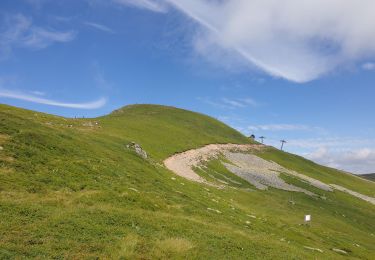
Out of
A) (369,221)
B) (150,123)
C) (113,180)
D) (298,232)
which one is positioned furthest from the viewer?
(150,123)

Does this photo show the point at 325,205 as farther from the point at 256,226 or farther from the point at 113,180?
the point at 113,180

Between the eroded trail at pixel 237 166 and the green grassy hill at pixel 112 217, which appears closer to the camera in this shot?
the green grassy hill at pixel 112 217

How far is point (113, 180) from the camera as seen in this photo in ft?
135

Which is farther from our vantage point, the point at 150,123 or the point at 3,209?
the point at 150,123

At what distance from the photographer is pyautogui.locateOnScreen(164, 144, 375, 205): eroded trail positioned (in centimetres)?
8888

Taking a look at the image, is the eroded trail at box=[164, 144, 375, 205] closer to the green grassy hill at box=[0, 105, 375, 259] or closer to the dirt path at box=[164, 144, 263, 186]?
the dirt path at box=[164, 144, 263, 186]

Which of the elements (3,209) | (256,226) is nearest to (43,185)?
(3,209)

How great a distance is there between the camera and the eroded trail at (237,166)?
88875 millimetres

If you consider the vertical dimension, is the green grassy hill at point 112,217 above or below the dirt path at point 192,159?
below

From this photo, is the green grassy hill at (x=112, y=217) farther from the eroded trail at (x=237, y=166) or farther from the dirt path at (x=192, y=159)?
the eroded trail at (x=237, y=166)

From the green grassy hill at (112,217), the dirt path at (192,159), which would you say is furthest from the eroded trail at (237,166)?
the green grassy hill at (112,217)

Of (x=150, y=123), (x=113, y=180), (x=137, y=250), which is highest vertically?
(x=150, y=123)

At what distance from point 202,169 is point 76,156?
170 feet

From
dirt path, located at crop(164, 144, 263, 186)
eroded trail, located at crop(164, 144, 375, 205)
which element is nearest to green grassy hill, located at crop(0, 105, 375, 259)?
dirt path, located at crop(164, 144, 263, 186)
